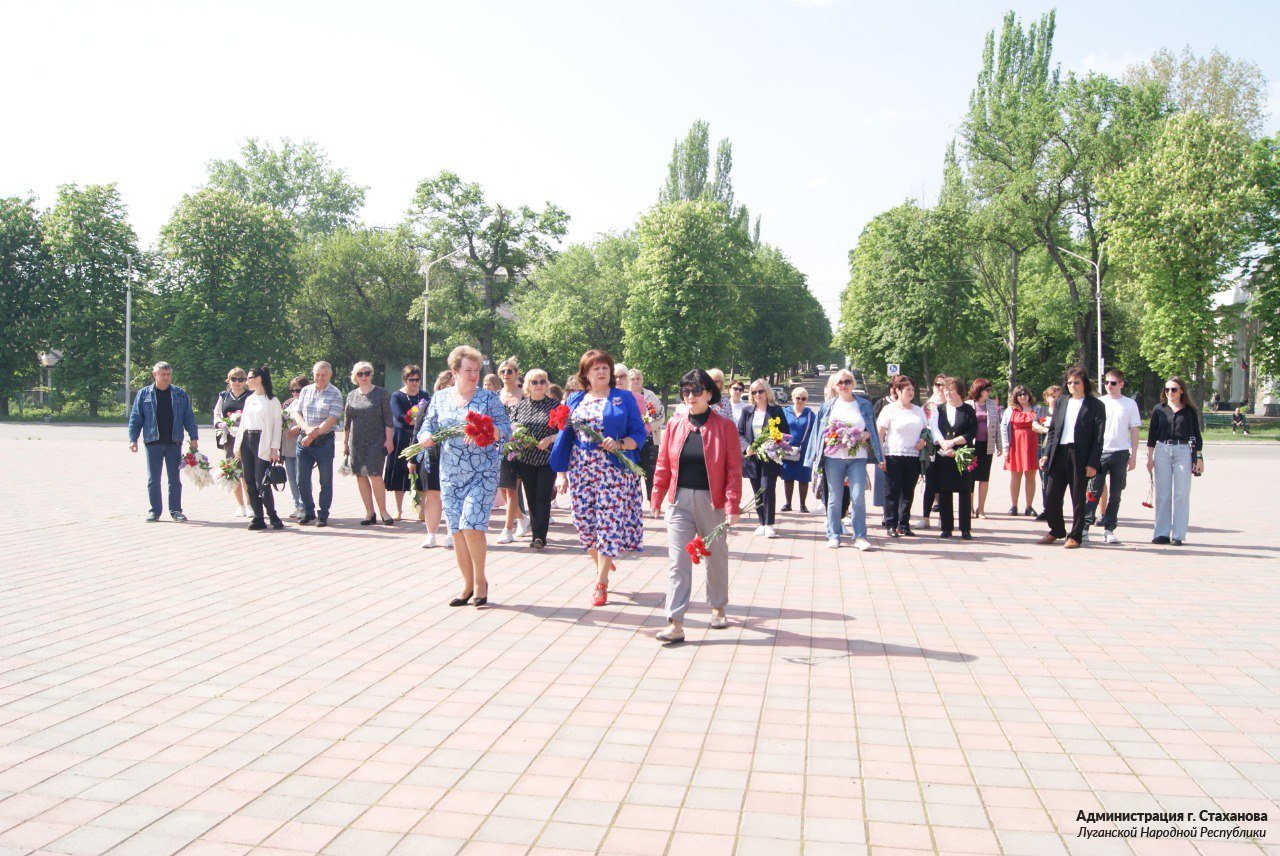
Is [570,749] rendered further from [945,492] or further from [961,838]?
[945,492]

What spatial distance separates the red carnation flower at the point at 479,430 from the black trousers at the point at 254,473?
4.95 metres

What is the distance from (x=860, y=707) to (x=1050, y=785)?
1.22m

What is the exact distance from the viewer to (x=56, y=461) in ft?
70.4

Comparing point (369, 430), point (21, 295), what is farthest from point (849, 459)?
point (21, 295)

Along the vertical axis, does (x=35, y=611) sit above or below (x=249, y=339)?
below

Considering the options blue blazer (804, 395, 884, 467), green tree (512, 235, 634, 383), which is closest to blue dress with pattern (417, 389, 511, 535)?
blue blazer (804, 395, 884, 467)

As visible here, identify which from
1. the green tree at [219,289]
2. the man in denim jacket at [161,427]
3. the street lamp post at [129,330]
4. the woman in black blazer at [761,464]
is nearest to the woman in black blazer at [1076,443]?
the woman in black blazer at [761,464]

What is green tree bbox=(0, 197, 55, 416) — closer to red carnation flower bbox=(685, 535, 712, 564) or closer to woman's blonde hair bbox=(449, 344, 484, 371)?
woman's blonde hair bbox=(449, 344, 484, 371)

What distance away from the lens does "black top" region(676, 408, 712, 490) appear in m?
6.79

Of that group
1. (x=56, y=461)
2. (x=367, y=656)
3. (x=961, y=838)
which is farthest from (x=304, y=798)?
(x=56, y=461)

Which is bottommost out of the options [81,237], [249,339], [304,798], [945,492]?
[304,798]

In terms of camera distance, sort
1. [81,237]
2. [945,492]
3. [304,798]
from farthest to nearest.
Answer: [81,237], [945,492], [304,798]

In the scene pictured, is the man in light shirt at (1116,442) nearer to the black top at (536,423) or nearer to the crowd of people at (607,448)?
the crowd of people at (607,448)

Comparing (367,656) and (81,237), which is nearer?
(367,656)
